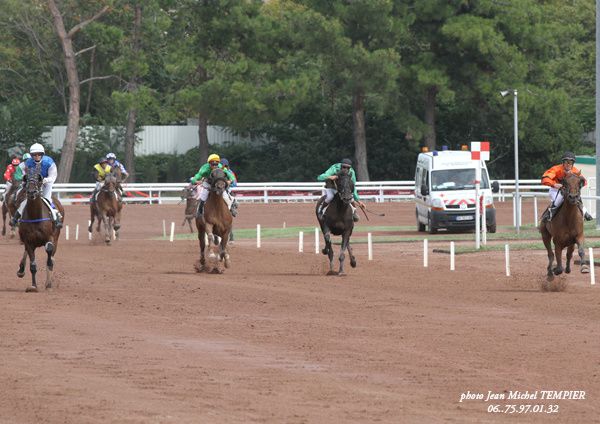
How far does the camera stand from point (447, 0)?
6631 centimetres

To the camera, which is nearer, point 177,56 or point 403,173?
point 177,56

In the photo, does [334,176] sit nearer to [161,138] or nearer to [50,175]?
[50,175]

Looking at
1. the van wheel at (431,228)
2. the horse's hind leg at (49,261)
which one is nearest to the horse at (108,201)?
the van wheel at (431,228)

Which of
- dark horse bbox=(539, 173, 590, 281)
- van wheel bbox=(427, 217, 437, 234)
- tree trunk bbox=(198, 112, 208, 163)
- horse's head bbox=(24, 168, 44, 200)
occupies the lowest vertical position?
van wheel bbox=(427, 217, 437, 234)

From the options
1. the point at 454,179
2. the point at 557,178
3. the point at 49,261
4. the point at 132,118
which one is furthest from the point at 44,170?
the point at 132,118

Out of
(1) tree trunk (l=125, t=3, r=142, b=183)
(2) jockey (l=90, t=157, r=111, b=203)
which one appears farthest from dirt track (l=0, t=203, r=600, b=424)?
(1) tree trunk (l=125, t=3, r=142, b=183)

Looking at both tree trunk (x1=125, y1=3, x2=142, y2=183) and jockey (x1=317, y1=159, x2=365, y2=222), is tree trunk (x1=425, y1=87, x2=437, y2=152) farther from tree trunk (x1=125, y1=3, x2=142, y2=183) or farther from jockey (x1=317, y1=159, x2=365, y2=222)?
jockey (x1=317, y1=159, x2=365, y2=222)

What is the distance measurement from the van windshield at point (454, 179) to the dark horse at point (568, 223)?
1910cm

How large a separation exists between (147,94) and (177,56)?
7.93 ft

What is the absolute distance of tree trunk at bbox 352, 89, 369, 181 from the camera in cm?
6830

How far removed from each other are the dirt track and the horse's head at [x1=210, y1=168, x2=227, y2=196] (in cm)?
166

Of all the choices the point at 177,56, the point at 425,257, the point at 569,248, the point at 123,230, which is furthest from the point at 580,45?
the point at 569,248

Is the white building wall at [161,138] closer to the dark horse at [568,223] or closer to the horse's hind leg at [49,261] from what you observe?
the horse's hind leg at [49,261]

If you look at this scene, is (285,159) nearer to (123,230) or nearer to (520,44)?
(520,44)
